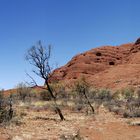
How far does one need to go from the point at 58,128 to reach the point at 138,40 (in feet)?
306

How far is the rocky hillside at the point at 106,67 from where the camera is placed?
86000 mm

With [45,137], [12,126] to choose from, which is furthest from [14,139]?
[12,126]

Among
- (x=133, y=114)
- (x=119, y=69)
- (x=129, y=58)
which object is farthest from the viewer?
(x=129, y=58)

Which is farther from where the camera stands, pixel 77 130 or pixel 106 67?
pixel 106 67

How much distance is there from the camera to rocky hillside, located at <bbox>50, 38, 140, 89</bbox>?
86000 mm

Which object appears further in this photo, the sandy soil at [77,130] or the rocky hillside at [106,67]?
the rocky hillside at [106,67]

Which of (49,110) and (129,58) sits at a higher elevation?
(129,58)

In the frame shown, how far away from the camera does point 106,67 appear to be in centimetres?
10588

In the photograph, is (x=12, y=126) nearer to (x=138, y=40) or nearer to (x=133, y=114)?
(x=133, y=114)

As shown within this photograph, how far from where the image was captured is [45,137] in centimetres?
1669

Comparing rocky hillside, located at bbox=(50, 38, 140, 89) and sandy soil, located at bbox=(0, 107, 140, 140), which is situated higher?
rocky hillside, located at bbox=(50, 38, 140, 89)

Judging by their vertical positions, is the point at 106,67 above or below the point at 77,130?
above

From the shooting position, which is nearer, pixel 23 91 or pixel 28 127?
pixel 28 127

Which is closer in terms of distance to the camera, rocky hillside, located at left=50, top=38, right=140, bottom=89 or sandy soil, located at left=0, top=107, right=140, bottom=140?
sandy soil, located at left=0, top=107, right=140, bottom=140
